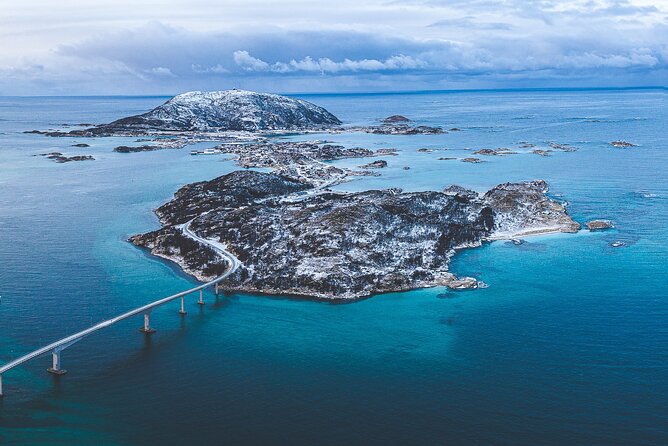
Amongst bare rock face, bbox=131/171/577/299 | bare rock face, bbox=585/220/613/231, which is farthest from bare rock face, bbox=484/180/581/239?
bare rock face, bbox=585/220/613/231

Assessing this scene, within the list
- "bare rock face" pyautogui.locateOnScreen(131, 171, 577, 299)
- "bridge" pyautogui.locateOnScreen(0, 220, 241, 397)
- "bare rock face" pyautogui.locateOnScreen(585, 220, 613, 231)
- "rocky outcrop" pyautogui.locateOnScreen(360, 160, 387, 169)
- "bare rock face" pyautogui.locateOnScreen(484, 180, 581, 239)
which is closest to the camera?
"bridge" pyautogui.locateOnScreen(0, 220, 241, 397)

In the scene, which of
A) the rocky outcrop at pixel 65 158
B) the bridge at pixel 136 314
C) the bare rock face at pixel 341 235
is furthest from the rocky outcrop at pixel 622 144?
the rocky outcrop at pixel 65 158

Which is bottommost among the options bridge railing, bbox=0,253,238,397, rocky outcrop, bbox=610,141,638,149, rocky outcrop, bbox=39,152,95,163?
bridge railing, bbox=0,253,238,397

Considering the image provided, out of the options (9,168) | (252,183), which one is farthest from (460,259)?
(9,168)

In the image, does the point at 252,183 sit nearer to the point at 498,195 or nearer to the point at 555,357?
the point at 498,195

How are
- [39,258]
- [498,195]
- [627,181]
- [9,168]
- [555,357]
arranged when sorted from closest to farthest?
[555,357] → [39,258] → [498,195] → [627,181] → [9,168]

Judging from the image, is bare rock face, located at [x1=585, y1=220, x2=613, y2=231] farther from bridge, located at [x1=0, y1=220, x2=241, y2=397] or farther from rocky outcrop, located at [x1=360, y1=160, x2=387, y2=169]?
rocky outcrop, located at [x1=360, y1=160, x2=387, y2=169]

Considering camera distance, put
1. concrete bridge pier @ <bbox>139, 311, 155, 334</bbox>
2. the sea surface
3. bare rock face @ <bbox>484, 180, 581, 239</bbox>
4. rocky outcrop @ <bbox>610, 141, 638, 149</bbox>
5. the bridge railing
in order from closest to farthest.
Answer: the sea surface < the bridge railing < concrete bridge pier @ <bbox>139, 311, 155, 334</bbox> < bare rock face @ <bbox>484, 180, 581, 239</bbox> < rocky outcrop @ <bbox>610, 141, 638, 149</bbox>
